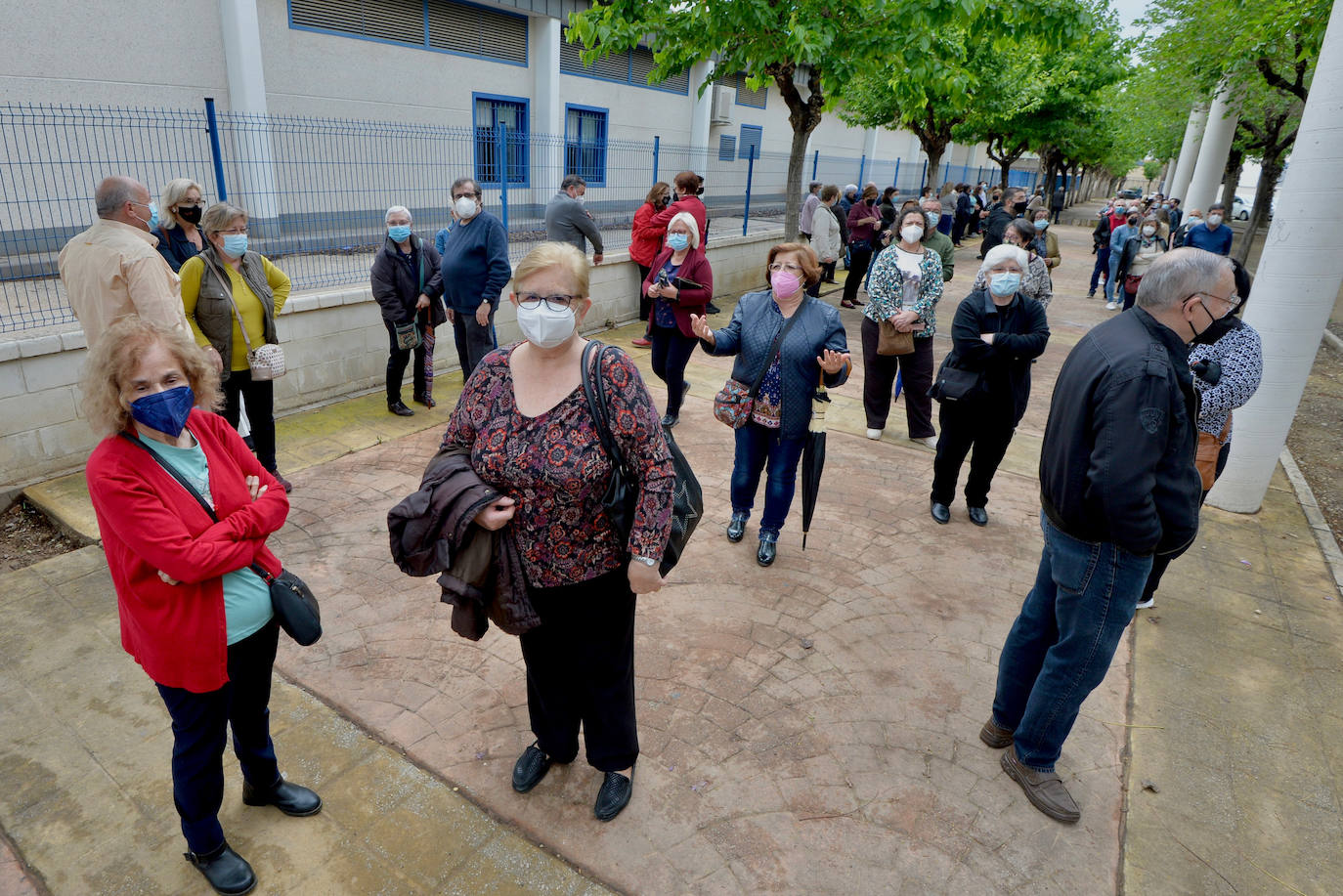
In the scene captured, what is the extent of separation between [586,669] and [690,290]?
4.15m

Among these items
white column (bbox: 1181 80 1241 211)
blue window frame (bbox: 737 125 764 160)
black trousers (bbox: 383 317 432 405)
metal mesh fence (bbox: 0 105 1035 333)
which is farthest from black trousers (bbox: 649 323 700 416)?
white column (bbox: 1181 80 1241 211)

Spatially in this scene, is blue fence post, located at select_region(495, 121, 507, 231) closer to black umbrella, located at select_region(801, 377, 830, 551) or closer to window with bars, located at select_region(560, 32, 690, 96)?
black umbrella, located at select_region(801, 377, 830, 551)

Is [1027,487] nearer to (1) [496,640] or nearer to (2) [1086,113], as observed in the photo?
(1) [496,640]

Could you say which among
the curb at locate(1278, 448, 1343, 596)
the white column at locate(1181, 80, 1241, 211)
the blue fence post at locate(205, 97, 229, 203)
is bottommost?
the curb at locate(1278, 448, 1343, 596)

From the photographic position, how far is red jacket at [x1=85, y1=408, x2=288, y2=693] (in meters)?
1.97

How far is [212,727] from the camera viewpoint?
230 centimetres

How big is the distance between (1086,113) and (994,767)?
1250 inches

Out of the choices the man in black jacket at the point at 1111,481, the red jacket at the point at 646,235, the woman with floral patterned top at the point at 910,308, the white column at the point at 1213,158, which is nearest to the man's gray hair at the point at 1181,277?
the man in black jacket at the point at 1111,481

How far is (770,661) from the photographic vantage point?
368 cm

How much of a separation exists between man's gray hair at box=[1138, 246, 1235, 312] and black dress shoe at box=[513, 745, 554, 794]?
8.58ft

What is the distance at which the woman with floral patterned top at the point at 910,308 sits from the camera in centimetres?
616

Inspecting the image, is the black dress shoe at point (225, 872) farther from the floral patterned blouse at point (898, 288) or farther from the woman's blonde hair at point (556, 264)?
the floral patterned blouse at point (898, 288)

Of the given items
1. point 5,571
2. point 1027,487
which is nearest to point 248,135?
point 5,571

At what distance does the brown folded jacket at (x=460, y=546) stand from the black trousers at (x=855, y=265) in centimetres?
1114
